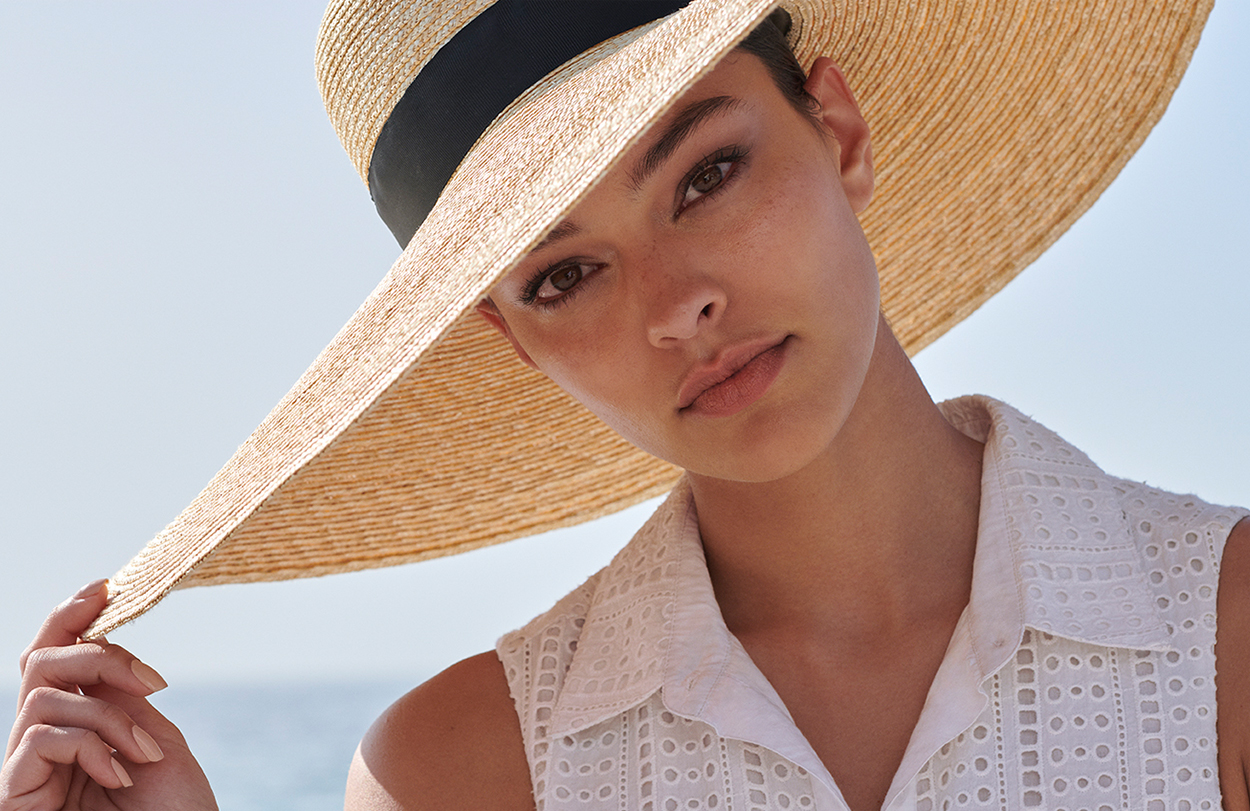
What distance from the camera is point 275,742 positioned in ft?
44.2

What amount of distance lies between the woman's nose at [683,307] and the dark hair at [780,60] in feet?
0.85

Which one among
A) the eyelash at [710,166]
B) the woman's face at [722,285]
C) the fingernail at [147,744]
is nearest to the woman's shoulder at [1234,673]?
the woman's face at [722,285]

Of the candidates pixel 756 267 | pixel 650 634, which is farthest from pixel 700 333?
pixel 650 634

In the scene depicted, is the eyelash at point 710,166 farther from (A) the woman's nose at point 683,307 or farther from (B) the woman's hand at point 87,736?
(B) the woman's hand at point 87,736

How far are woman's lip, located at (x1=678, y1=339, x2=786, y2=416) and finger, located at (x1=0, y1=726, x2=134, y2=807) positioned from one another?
2.20 ft

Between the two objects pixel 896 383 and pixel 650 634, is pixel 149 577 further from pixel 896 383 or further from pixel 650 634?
pixel 896 383

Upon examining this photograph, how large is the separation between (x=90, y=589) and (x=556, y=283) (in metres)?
0.56

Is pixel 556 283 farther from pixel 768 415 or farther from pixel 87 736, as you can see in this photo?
pixel 87 736

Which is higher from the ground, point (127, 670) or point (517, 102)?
point (517, 102)

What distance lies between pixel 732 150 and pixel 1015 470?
1.64 feet

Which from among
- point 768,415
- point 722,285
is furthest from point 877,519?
point 722,285

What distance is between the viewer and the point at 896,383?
50.1 inches

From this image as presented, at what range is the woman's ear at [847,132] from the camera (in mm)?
1202

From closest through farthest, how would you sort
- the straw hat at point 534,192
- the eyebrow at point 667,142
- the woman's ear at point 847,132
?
the straw hat at point 534,192 < the eyebrow at point 667,142 < the woman's ear at point 847,132
